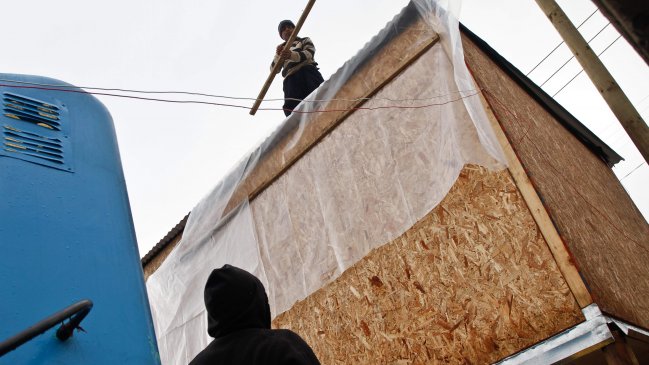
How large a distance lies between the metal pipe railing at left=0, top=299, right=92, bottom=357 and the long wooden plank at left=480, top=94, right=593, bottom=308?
9.66 feet

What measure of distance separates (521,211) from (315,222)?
2.10 metres

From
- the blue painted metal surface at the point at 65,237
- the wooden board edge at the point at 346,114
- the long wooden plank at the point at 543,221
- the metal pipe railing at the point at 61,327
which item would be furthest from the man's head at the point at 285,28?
the metal pipe railing at the point at 61,327

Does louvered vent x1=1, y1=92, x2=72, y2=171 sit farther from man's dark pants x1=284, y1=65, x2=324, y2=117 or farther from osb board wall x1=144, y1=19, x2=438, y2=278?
man's dark pants x1=284, y1=65, x2=324, y2=117

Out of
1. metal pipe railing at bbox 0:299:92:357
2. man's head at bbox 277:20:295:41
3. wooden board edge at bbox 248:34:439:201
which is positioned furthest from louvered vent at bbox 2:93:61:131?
man's head at bbox 277:20:295:41

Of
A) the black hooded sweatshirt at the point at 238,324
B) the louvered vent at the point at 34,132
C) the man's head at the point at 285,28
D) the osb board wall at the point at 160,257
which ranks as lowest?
the black hooded sweatshirt at the point at 238,324

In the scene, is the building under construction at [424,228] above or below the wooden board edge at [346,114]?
below

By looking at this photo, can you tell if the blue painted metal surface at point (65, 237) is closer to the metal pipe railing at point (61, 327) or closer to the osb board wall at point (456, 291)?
the metal pipe railing at point (61, 327)

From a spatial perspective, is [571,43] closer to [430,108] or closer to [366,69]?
[430,108]

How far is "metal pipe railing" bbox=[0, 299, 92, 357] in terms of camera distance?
1.38 metres

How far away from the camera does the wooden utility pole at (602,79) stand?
132 inches

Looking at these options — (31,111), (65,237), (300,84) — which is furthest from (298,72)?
(65,237)

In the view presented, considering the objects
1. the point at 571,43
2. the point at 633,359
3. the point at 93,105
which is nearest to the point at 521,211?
the point at 633,359

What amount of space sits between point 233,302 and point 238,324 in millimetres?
105

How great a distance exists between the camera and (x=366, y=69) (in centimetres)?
504
